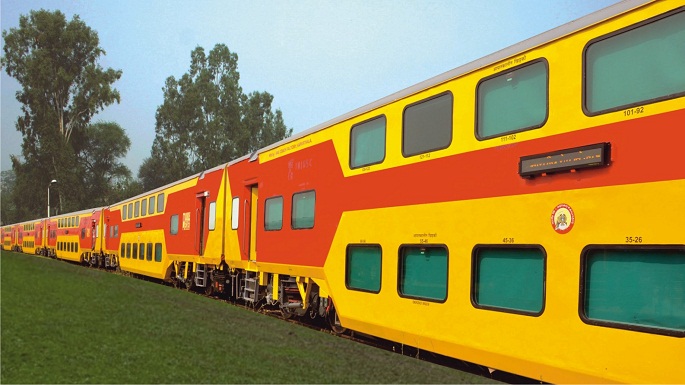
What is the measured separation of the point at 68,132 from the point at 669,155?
5917cm

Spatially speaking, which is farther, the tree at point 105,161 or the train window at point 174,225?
the tree at point 105,161

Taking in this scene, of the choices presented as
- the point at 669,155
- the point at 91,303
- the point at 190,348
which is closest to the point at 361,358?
the point at 190,348

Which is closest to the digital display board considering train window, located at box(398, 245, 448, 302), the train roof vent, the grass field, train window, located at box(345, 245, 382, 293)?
train window, located at box(398, 245, 448, 302)

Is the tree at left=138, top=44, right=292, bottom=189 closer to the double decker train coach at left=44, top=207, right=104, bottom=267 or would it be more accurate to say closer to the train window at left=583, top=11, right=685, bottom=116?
the double decker train coach at left=44, top=207, right=104, bottom=267

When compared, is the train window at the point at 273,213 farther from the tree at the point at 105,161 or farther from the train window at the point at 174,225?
the tree at the point at 105,161

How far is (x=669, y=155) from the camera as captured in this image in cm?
514

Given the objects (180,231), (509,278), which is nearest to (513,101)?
(509,278)

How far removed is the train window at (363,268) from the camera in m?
9.24

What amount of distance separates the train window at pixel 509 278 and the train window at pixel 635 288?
0.61m

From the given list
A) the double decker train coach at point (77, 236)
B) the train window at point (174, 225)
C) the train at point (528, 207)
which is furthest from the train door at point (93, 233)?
the train at point (528, 207)

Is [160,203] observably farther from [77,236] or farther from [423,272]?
[77,236]

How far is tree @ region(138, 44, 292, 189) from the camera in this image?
5516cm

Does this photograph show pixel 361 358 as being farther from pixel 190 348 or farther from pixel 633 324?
pixel 633 324

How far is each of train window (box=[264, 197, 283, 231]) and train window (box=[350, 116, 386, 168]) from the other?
3375 mm
